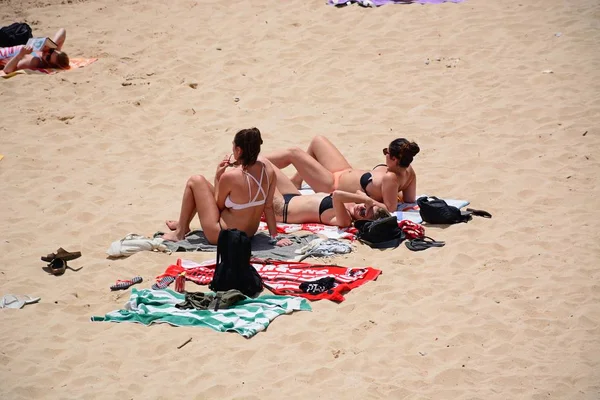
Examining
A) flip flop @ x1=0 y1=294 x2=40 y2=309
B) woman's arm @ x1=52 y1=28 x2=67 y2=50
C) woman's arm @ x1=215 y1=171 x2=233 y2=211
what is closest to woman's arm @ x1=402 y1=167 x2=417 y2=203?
woman's arm @ x1=215 y1=171 x2=233 y2=211

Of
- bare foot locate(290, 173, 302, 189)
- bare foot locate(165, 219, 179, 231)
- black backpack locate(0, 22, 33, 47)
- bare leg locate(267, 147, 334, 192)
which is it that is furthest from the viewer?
black backpack locate(0, 22, 33, 47)

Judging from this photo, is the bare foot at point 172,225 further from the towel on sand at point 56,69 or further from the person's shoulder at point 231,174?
the towel on sand at point 56,69

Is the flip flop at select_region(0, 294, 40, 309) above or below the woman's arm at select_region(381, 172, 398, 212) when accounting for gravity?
below

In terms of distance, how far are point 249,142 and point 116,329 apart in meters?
2.05

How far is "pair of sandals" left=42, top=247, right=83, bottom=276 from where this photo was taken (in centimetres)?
692

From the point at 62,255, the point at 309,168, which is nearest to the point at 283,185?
the point at 309,168

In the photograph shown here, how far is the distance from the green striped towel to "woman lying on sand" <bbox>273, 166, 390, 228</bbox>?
149cm

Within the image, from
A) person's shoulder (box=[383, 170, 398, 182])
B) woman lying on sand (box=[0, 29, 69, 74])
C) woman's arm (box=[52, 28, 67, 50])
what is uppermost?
woman's arm (box=[52, 28, 67, 50])

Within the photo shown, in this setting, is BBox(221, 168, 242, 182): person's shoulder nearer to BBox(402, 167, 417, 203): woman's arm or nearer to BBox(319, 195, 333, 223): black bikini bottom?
BBox(319, 195, 333, 223): black bikini bottom

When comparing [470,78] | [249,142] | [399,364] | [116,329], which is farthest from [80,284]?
[470,78]

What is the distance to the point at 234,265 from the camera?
251 inches

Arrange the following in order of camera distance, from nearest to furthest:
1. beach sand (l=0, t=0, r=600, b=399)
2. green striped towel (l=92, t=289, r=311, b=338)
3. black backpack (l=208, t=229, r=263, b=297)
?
beach sand (l=0, t=0, r=600, b=399)
green striped towel (l=92, t=289, r=311, b=338)
black backpack (l=208, t=229, r=263, b=297)

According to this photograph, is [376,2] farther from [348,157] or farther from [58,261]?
[58,261]

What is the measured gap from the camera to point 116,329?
600 centimetres
